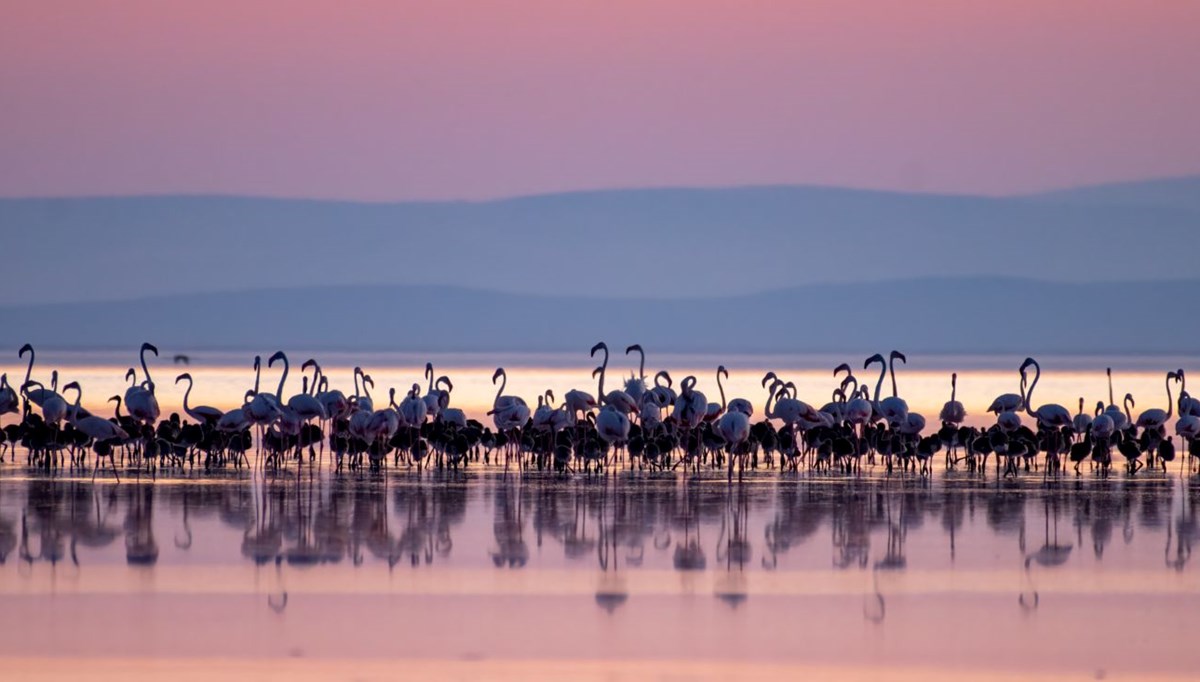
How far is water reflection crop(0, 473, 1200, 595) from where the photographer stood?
13.5 metres

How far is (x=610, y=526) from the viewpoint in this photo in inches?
612

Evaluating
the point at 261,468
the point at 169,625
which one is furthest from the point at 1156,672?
the point at 261,468

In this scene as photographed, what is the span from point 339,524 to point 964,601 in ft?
19.3

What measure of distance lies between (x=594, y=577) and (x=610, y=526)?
8.58 feet

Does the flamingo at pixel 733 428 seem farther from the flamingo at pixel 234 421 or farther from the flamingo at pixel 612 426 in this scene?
the flamingo at pixel 234 421

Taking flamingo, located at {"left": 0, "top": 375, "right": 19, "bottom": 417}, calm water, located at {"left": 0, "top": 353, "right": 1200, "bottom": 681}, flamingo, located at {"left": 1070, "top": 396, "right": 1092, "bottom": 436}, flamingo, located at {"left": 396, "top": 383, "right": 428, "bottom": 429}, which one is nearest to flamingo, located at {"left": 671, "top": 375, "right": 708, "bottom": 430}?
calm water, located at {"left": 0, "top": 353, "right": 1200, "bottom": 681}

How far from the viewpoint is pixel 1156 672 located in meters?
10.0

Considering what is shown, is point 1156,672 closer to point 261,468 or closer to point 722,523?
point 722,523

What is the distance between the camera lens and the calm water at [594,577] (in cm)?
1034

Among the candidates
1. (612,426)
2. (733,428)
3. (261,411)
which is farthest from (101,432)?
(733,428)

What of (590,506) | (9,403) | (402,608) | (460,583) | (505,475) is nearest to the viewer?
(402,608)

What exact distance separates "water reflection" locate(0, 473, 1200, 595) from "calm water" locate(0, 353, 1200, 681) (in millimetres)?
47

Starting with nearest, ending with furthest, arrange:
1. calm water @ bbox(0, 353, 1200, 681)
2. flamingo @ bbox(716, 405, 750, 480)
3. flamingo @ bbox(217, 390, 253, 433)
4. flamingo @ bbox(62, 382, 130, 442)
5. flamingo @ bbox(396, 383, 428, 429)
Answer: calm water @ bbox(0, 353, 1200, 681)
flamingo @ bbox(716, 405, 750, 480)
flamingo @ bbox(62, 382, 130, 442)
flamingo @ bbox(217, 390, 253, 433)
flamingo @ bbox(396, 383, 428, 429)

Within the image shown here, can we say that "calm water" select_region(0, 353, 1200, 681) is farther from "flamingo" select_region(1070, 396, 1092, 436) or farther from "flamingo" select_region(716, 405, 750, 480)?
"flamingo" select_region(1070, 396, 1092, 436)
